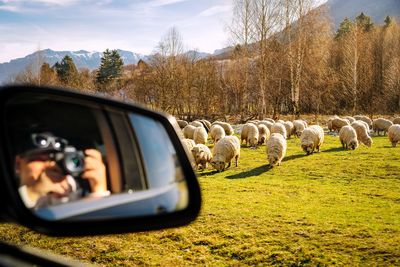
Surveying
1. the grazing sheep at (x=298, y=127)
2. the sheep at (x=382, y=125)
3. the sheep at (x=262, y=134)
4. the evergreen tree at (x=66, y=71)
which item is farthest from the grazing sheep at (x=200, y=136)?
the evergreen tree at (x=66, y=71)

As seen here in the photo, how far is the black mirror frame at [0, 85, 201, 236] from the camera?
44.4 inches

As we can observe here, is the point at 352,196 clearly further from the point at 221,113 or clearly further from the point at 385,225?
the point at 221,113

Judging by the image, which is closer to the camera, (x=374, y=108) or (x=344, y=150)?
(x=344, y=150)

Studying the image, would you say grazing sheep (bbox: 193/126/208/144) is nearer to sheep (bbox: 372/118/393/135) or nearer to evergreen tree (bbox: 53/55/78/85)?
sheep (bbox: 372/118/393/135)

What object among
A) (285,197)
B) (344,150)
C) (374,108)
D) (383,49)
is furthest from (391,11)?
(285,197)

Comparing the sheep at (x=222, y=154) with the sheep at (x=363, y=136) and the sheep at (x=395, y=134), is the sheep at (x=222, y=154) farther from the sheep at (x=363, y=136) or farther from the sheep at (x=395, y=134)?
the sheep at (x=395, y=134)

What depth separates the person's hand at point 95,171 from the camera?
1.34 m

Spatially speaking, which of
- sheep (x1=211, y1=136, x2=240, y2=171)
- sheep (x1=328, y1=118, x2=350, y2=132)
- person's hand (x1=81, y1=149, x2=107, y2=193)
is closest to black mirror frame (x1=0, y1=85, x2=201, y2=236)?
person's hand (x1=81, y1=149, x2=107, y2=193)

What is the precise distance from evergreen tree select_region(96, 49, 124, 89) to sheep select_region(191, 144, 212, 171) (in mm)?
51744

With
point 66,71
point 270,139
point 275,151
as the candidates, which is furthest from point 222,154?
point 66,71

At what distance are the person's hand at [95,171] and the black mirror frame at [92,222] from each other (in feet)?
0.49

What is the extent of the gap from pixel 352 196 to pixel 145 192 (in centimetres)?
952

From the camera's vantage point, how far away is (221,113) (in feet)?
160

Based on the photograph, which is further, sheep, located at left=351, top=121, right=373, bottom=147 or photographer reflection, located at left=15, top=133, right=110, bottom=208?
sheep, located at left=351, top=121, right=373, bottom=147
